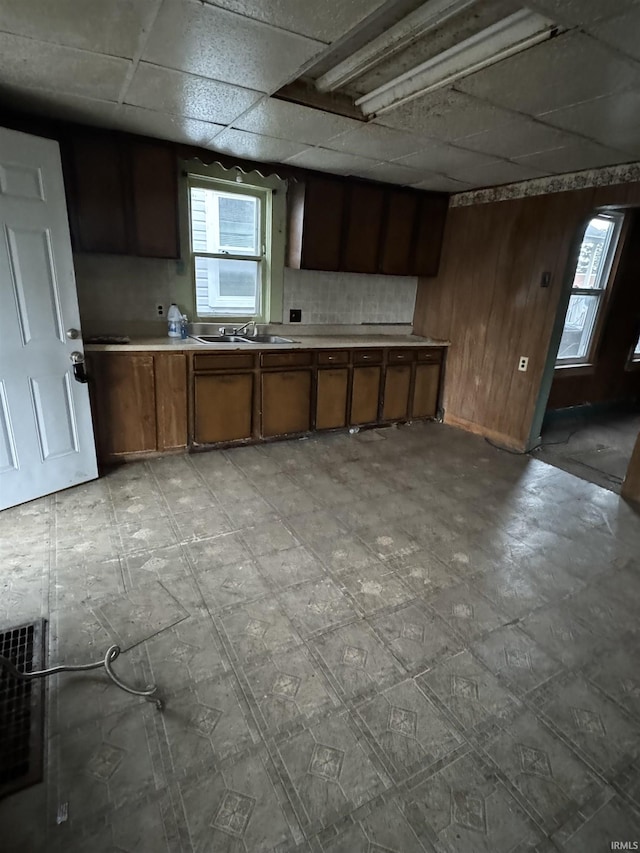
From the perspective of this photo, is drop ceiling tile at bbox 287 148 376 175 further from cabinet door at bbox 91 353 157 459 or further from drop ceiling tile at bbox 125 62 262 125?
cabinet door at bbox 91 353 157 459

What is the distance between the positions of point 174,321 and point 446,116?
7.90ft

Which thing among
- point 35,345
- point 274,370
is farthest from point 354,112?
point 35,345

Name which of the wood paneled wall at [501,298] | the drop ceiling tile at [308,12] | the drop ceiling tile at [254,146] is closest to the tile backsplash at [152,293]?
the wood paneled wall at [501,298]

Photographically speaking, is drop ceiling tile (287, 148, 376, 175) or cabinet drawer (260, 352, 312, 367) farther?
cabinet drawer (260, 352, 312, 367)

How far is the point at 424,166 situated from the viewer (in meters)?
3.49

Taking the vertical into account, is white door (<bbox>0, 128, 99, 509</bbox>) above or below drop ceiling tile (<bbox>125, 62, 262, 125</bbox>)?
below

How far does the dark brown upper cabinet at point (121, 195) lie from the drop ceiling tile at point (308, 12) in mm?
1885

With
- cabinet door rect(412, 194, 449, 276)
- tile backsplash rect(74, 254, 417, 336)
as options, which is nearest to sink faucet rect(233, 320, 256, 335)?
tile backsplash rect(74, 254, 417, 336)

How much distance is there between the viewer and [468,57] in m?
1.84

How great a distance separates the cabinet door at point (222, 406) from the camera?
356cm

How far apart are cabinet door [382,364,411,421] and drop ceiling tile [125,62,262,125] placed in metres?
2.55

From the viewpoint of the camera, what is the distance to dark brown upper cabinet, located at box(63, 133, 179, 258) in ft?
9.75

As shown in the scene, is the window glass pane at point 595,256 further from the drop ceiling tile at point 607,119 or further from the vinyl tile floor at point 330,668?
the vinyl tile floor at point 330,668

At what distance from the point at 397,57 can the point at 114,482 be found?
9.58 ft
